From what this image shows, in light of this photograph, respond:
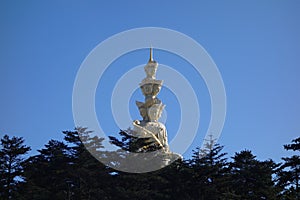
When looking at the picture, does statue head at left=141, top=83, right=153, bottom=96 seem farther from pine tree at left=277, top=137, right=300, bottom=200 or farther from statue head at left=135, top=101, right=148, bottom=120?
pine tree at left=277, top=137, right=300, bottom=200

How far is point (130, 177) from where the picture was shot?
27.9 metres

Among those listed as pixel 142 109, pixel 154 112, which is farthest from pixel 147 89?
pixel 154 112

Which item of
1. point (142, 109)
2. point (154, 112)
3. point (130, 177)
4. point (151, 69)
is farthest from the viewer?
point (151, 69)

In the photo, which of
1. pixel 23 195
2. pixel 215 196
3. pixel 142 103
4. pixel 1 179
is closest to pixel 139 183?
pixel 215 196

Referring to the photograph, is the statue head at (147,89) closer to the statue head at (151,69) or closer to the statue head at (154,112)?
the statue head at (151,69)

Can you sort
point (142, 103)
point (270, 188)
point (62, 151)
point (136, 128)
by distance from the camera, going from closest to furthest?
1. point (270, 188)
2. point (62, 151)
3. point (136, 128)
4. point (142, 103)

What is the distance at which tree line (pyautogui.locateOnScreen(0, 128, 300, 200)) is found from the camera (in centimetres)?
2758

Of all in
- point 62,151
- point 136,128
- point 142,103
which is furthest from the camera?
point 142,103

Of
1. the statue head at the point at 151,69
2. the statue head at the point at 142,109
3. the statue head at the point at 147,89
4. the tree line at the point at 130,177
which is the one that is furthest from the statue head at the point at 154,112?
the tree line at the point at 130,177

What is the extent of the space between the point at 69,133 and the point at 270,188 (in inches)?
444

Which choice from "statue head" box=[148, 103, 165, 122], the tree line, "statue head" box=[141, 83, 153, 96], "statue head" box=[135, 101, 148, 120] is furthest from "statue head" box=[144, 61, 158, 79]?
the tree line

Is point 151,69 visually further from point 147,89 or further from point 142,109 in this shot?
point 142,109

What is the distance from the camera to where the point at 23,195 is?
90.9ft

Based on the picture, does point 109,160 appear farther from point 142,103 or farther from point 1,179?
point 142,103
